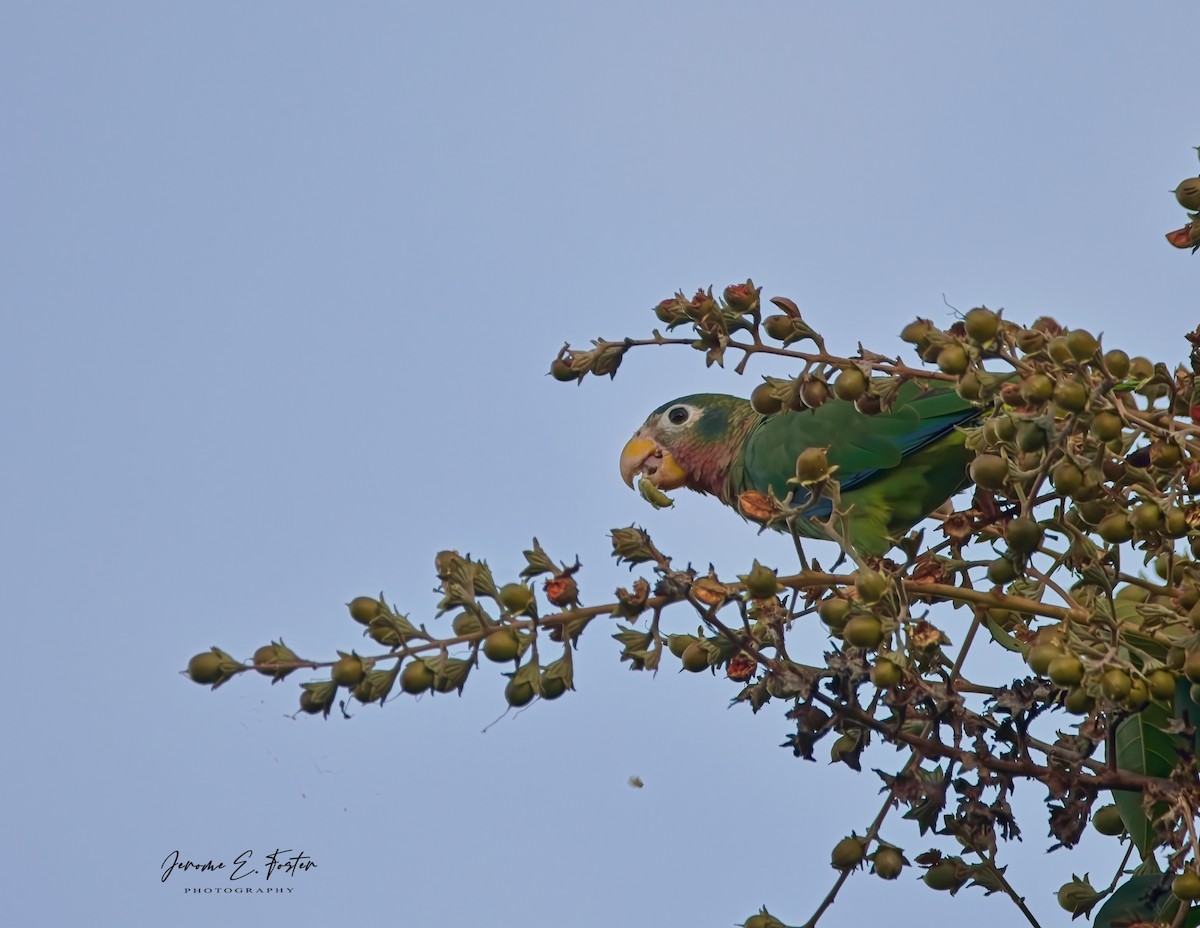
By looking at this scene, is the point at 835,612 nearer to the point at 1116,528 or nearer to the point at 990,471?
the point at 990,471

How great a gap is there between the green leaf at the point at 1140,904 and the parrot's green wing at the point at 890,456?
1.45 metres

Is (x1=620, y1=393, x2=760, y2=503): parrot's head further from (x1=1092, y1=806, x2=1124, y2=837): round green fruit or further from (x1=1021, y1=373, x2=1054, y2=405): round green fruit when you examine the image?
(x1=1021, y1=373, x2=1054, y2=405): round green fruit

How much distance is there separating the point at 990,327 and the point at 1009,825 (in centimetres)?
78

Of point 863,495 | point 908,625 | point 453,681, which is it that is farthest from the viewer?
point 863,495

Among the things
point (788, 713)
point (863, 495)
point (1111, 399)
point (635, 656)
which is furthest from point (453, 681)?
point (863, 495)

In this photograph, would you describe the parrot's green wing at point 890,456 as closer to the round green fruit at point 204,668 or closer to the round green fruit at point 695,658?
the round green fruit at point 695,658

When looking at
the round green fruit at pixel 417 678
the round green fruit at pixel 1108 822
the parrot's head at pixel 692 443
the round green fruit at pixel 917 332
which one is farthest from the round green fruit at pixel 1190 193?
the parrot's head at pixel 692 443

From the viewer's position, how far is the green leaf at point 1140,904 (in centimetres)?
206

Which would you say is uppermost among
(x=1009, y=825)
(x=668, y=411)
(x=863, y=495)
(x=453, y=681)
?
(x=668, y=411)

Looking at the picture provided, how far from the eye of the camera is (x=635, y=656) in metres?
2.10

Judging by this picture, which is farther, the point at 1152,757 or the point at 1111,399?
the point at 1152,757

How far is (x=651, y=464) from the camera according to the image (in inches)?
174

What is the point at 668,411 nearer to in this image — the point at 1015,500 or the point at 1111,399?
the point at 1015,500

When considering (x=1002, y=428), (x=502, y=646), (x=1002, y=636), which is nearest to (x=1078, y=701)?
(x=1002, y=428)
